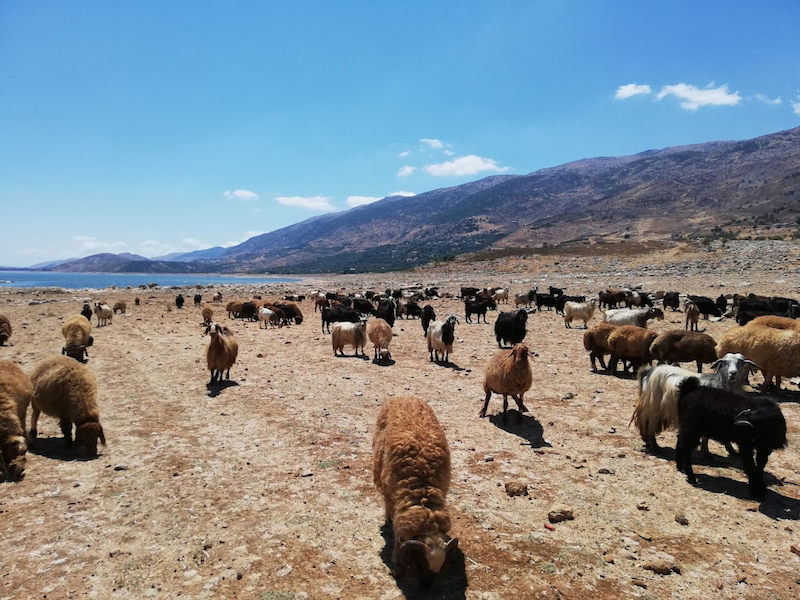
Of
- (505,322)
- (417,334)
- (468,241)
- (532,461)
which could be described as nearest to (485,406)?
(532,461)

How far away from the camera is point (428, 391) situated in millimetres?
10891

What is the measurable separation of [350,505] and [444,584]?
182 centimetres

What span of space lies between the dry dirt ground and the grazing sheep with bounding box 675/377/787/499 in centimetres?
36

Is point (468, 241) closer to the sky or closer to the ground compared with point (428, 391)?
closer to the sky

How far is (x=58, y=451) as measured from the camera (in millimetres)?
6949

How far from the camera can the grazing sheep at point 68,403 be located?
6.89 metres

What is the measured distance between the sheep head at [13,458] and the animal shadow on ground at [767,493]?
9499 millimetres

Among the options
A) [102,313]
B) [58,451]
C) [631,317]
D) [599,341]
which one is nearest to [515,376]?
[599,341]

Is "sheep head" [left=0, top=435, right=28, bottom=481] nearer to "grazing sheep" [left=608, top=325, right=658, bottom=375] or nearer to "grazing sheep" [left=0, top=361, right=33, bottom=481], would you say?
"grazing sheep" [left=0, top=361, right=33, bottom=481]

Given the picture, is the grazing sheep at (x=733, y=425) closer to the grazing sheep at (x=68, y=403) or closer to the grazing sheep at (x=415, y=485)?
the grazing sheep at (x=415, y=485)

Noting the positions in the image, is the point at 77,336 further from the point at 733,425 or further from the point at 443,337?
the point at 733,425

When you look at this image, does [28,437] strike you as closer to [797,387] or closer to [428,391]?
[428,391]

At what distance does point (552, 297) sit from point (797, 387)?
17.8 meters

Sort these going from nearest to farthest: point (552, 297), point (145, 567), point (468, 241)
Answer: point (145, 567)
point (552, 297)
point (468, 241)
